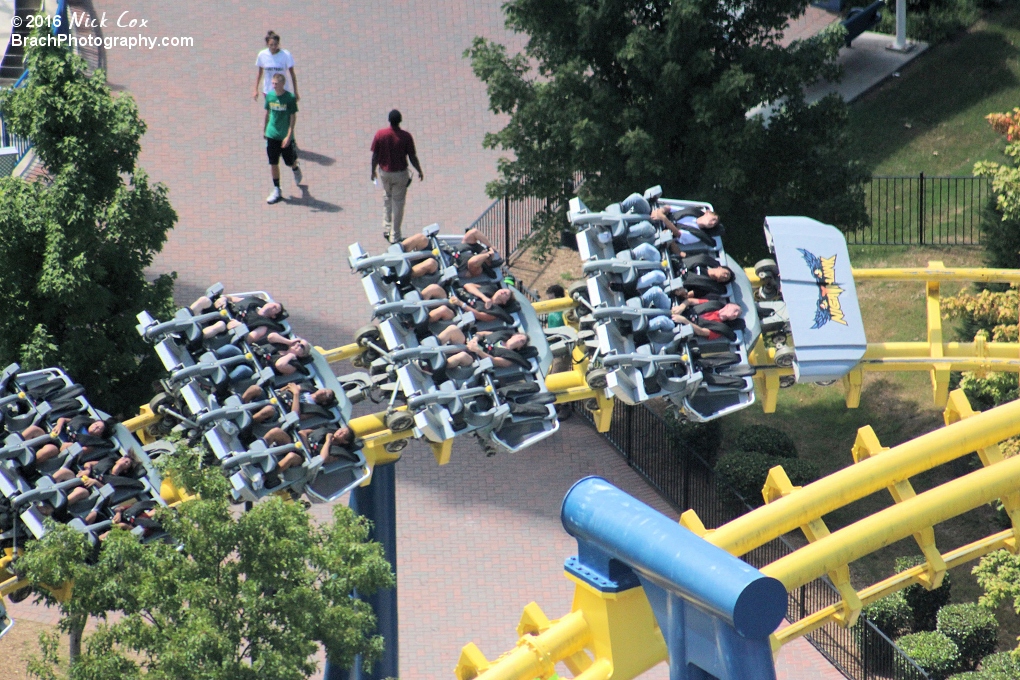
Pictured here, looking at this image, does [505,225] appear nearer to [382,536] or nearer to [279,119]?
[279,119]

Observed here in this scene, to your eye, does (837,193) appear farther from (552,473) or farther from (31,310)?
(31,310)

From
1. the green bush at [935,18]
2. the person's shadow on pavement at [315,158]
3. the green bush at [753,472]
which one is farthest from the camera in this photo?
the green bush at [935,18]

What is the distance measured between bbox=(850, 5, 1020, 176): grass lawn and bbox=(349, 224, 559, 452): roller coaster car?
52.3 ft

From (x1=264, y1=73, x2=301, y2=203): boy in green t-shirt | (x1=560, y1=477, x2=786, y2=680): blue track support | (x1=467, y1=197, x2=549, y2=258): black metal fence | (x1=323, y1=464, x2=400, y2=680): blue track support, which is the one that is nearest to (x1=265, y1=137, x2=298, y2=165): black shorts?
(x1=264, y1=73, x2=301, y2=203): boy in green t-shirt

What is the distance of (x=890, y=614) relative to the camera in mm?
20875

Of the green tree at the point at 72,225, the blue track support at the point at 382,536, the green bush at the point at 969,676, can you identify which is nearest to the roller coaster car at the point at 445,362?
the blue track support at the point at 382,536

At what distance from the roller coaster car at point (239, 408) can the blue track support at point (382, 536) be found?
737mm

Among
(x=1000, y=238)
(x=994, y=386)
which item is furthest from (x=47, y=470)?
(x=1000, y=238)

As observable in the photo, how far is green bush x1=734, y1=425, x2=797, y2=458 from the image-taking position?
2355 cm

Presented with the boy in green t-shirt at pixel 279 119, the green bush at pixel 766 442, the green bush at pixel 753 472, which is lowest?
the green bush at pixel 753 472

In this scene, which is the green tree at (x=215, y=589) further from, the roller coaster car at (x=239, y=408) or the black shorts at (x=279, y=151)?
the black shorts at (x=279, y=151)

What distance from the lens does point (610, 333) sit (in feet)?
54.9

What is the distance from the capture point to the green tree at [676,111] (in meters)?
22.8

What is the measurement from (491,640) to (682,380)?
17.9 feet
